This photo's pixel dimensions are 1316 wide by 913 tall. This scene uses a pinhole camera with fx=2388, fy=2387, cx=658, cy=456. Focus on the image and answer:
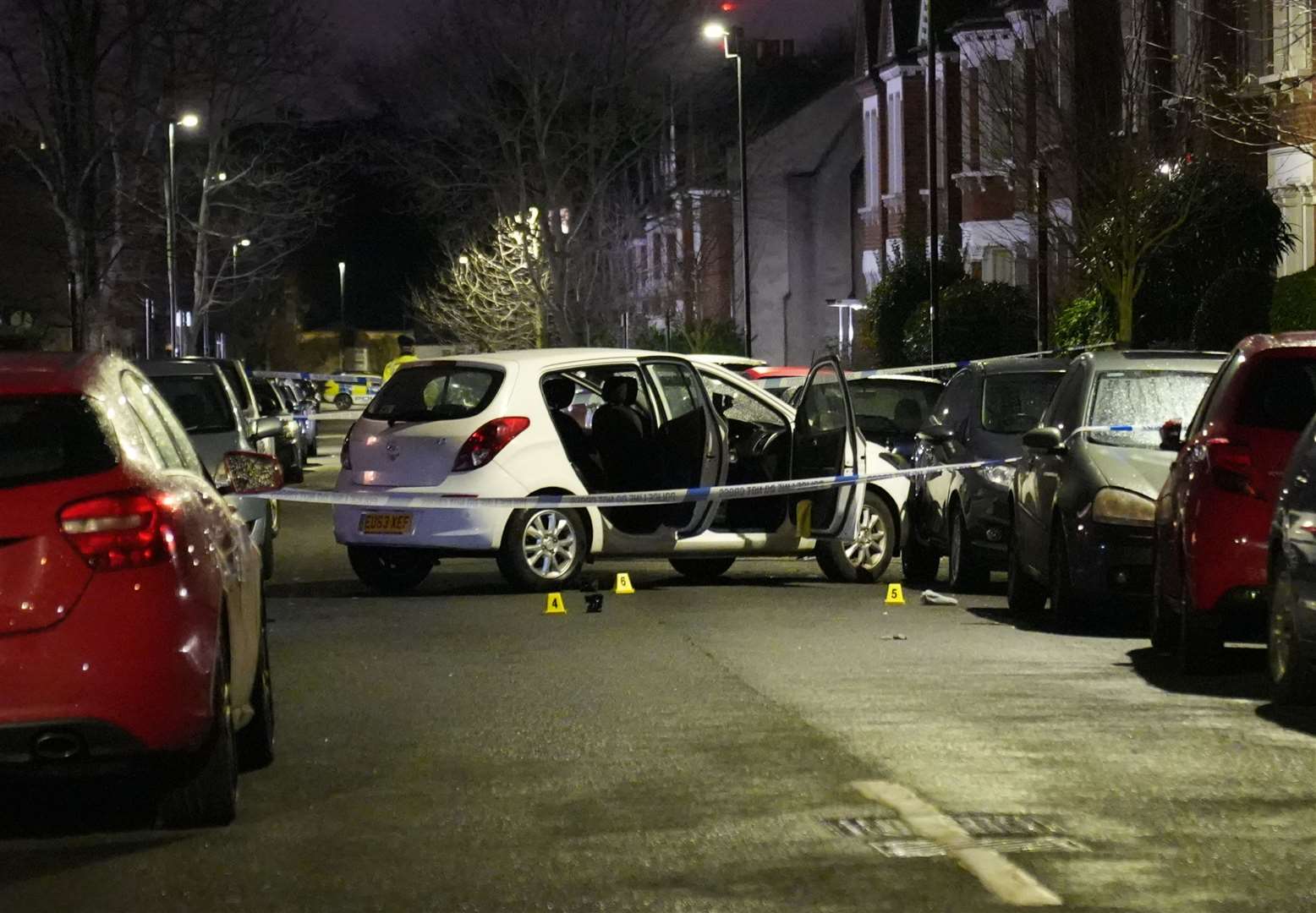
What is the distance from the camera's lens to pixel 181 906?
6520 mm

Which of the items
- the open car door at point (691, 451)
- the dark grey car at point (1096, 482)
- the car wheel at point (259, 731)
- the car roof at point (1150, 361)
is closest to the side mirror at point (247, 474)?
the car wheel at point (259, 731)

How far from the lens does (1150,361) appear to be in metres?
14.4

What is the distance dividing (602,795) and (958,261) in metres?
39.4

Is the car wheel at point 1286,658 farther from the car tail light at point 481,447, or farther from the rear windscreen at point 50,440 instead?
the car tail light at point 481,447

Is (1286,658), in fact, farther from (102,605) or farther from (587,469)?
(587,469)

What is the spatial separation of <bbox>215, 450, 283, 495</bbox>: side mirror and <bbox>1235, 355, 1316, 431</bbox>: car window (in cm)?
460

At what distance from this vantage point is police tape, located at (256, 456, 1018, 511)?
1551 centimetres

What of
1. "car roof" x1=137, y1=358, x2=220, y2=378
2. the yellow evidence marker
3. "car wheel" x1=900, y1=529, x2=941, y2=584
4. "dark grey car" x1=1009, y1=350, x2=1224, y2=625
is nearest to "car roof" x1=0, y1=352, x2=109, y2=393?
"dark grey car" x1=1009, y1=350, x2=1224, y2=625

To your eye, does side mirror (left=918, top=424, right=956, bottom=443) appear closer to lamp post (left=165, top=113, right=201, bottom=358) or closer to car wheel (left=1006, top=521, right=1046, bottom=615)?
car wheel (left=1006, top=521, right=1046, bottom=615)

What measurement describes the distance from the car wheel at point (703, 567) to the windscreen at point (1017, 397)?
2208 mm

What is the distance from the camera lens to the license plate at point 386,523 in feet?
51.5

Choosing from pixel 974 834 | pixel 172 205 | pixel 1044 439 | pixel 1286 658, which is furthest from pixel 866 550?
pixel 172 205

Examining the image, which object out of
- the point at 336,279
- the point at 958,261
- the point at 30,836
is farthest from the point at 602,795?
the point at 336,279

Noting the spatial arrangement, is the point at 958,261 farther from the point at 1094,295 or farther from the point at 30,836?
the point at 30,836
